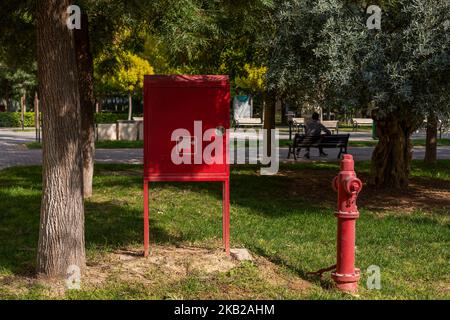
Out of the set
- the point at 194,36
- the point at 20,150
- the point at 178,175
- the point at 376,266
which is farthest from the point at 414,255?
the point at 20,150

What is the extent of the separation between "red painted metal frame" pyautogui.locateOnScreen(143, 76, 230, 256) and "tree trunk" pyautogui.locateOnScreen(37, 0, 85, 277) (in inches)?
28.6

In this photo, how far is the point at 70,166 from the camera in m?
5.59

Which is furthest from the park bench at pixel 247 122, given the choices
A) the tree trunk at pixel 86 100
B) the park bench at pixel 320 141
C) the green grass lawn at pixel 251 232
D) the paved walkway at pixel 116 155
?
the tree trunk at pixel 86 100

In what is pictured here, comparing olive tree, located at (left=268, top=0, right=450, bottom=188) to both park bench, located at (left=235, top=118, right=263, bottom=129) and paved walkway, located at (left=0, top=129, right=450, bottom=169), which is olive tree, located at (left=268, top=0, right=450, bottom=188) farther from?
park bench, located at (left=235, top=118, right=263, bottom=129)

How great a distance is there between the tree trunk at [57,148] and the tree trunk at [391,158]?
23.1 feet

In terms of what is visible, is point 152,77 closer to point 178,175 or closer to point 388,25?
point 178,175

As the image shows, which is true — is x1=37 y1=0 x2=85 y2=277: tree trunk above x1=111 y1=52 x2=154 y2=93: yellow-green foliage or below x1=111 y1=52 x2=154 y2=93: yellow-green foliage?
below

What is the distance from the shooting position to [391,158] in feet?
37.4

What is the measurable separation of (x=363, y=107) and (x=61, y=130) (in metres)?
5.03

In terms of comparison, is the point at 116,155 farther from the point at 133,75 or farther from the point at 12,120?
the point at 12,120

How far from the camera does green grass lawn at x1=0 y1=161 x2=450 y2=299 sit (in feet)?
17.4

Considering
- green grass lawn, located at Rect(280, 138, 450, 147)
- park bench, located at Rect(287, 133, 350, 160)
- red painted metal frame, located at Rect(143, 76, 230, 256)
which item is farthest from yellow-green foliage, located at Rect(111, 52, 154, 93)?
red painted metal frame, located at Rect(143, 76, 230, 256)

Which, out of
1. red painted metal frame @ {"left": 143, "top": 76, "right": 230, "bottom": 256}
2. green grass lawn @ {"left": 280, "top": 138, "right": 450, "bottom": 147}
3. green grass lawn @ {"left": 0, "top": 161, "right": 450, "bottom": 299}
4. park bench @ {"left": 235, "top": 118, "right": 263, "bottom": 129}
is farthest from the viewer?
park bench @ {"left": 235, "top": 118, "right": 263, "bottom": 129}

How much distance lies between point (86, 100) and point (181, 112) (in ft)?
15.7
